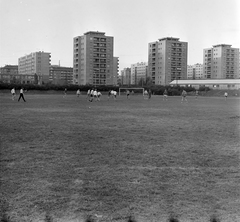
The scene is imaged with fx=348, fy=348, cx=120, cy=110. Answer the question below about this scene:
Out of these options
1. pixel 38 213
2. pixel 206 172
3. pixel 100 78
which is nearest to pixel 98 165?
pixel 206 172

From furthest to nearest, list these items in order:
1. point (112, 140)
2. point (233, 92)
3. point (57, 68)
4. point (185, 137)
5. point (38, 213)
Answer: point (57, 68)
point (233, 92)
point (185, 137)
point (112, 140)
point (38, 213)

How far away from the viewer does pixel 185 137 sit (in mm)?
11453

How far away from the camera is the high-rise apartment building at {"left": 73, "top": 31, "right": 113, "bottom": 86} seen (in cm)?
11019

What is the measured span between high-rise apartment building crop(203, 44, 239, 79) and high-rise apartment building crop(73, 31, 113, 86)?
1535 inches

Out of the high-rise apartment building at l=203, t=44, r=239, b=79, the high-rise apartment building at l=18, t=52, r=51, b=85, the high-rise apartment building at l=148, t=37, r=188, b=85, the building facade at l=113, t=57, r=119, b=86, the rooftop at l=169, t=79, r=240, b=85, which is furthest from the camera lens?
the high-rise apartment building at l=18, t=52, r=51, b=85

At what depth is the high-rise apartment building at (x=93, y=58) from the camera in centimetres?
11019

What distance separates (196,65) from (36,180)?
187975mm

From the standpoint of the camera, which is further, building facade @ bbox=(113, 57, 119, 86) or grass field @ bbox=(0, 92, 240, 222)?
building facade @ bbox=(113, 57, 119, 86)

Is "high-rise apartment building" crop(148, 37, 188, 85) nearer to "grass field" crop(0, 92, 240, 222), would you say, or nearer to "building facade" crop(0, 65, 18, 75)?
"building facade" crop(0, 65, 18, 75)

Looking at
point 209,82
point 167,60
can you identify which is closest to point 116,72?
point 167,60

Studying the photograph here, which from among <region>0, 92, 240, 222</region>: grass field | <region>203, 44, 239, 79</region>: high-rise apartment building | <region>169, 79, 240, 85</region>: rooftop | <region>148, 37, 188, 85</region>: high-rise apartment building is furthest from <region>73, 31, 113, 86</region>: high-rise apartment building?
<region>0, 92, 240, 222</region>: grass field

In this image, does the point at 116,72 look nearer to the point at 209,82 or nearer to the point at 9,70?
the point at 209,82

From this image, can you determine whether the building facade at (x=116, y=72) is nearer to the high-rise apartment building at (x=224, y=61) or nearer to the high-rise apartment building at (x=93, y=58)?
the high-rise apartment building at (x=93, y=58)

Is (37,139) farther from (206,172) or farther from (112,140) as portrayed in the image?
(206,172)
